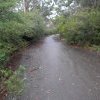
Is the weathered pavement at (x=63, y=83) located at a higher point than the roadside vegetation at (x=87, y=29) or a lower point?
higher

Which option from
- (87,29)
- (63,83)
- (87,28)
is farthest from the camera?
(87,29)

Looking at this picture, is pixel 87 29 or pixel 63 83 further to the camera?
pixel 87 29

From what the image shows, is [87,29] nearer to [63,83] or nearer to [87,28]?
[87,28]

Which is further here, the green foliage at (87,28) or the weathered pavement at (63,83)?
the green foliage at (87,28)

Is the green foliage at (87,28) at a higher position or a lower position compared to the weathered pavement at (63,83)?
lower

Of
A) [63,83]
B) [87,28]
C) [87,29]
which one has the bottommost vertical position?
A: [87,29]

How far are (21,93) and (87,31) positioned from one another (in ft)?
47.0

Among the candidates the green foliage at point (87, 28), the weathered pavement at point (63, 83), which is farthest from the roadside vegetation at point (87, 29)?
the weathered pavement at point (63, 83)

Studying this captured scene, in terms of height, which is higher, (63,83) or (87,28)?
(63,83)

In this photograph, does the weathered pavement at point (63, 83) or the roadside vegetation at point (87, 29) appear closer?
the weathered pavement at point (63, 83)

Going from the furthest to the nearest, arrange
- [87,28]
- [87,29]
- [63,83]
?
[87,29], [87,28], [63,83]

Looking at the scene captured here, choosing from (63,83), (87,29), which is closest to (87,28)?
(87,29)

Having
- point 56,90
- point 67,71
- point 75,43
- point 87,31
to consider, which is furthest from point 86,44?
point 56,90

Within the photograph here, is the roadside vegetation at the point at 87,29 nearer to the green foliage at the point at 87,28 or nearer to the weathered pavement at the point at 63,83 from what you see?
the green foliage at the point at 87,28
